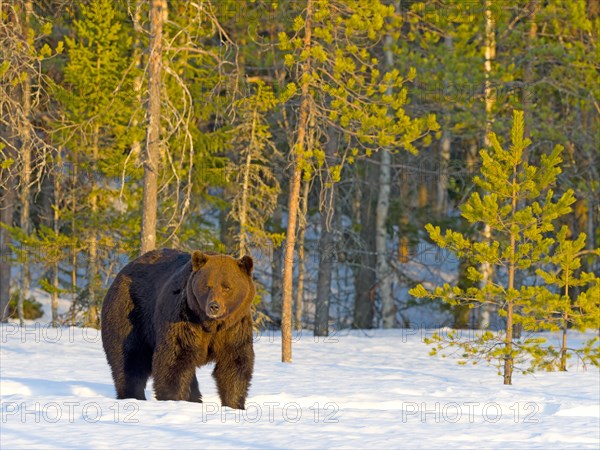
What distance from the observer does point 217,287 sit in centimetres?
926

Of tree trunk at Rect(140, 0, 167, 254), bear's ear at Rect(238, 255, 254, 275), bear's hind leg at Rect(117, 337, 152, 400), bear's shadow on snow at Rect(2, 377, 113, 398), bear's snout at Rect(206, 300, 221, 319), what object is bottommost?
bear's shadow on snow at Rect(2, 377, 113, 398)

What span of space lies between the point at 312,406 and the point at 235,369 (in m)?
2.05

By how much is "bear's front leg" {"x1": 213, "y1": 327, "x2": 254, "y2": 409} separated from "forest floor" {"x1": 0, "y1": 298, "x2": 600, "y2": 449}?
0.23 meters

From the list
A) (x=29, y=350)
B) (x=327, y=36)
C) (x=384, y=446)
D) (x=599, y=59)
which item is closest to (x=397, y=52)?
(x=599, y=59)

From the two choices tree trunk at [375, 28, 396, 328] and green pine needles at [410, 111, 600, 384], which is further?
tree trunk at [375, 28, 396, 328]

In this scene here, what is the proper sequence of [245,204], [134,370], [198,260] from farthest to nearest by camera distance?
1. [245,204]
2. [134,370]
3. [198,260]

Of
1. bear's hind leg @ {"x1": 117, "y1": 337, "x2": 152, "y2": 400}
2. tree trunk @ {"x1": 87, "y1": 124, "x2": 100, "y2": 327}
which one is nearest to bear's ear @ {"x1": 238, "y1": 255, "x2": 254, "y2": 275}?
bear's hind leg @ {"x1": 117, "y1": 337, "x2": 152, "y2": 400}

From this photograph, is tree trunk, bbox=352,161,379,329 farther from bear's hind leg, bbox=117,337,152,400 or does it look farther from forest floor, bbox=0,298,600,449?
bear's hind leg, bbox=117,337,152,400

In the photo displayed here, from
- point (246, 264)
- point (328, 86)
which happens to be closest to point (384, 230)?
point (328, 86)

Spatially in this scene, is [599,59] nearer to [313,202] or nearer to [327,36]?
[327,36]

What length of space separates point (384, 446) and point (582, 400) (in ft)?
17.5

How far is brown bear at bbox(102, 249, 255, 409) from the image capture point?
9364mm

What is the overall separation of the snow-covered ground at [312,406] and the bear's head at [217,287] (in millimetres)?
968

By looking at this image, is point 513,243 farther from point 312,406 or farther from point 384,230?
point 384,230
